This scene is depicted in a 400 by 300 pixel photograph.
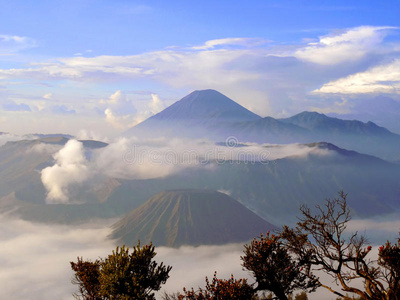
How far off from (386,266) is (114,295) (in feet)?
75.9

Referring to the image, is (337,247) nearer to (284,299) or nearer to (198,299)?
(284,299)

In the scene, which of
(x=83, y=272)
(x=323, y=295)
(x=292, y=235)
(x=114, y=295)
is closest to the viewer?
(x=292, y=235)

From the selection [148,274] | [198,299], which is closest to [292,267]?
[198,299]

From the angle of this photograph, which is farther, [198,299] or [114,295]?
[114,295]

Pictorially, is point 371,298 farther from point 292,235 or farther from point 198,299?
point 198,299

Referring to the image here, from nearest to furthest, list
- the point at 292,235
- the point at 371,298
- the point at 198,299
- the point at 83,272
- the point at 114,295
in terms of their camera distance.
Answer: the point at 371,298 < the point at 292,235 < the point at 198,299 < the point at 114,295 < the point at 83,272

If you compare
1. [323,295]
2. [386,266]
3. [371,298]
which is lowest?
[323,295]

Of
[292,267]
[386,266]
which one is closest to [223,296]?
[292,267]

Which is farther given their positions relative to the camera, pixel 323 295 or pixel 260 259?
pixel 323 295

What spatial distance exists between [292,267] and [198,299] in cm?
810

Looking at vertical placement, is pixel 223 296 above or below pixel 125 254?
below

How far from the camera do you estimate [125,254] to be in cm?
3588

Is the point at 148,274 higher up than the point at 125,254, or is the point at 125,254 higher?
the point at 125,254

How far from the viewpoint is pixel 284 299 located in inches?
1247
